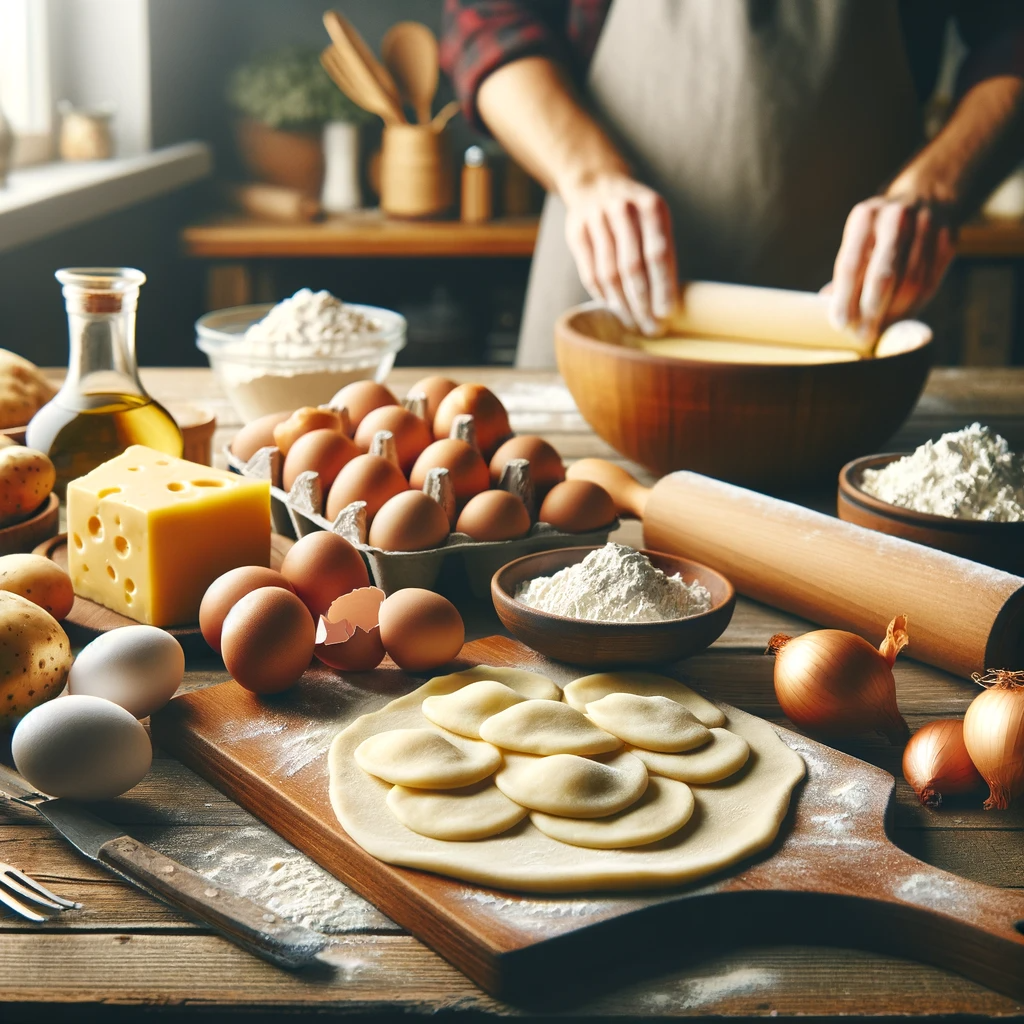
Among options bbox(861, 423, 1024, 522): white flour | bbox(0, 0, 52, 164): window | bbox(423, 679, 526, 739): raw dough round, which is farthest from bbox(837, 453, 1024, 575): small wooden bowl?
bbox(0, 0, 52, 164): window

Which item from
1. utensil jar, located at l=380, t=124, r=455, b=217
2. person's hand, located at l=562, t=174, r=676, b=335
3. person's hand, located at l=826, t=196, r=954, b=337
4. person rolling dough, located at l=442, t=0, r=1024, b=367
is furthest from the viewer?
utensil jar, located at l=380, t=124, r=455, b=217

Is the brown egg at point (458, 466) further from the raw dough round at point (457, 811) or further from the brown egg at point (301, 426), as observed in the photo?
the raw dough round at point (457, 811)

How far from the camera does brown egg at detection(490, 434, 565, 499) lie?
1147mm

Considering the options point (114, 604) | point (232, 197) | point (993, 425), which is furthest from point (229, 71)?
point (114, 604)

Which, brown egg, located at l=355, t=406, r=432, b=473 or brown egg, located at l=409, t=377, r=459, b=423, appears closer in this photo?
brown egg, located at l=355, t=406, r=432, b=473

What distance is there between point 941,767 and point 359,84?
9.74 feet

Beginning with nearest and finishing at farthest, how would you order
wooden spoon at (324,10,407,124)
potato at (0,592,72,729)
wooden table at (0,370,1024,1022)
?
wooden table at (0,370,1024,1022)
potato at (0,592,72,729)
wooden spoon at (324,10,407,124)

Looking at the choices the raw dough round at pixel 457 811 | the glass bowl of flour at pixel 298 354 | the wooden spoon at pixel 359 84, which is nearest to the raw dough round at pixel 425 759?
the raw dough round at pixel 457 811

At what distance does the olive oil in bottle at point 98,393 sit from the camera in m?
1.14

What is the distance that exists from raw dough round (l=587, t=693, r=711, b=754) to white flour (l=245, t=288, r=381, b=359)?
809 mm

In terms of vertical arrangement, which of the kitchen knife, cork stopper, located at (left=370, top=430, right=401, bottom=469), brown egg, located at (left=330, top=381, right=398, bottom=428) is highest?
brown egg, located at (left=330, top=381, right=398, bottom=428)

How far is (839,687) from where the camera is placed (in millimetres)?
830

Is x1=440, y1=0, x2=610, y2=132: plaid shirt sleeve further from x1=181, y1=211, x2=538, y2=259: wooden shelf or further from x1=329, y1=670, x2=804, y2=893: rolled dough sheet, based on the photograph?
x1=329, y1=670, x2=804, y2=893: rolled dough sheet

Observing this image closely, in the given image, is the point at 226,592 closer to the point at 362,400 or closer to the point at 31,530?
the point at 31,530
